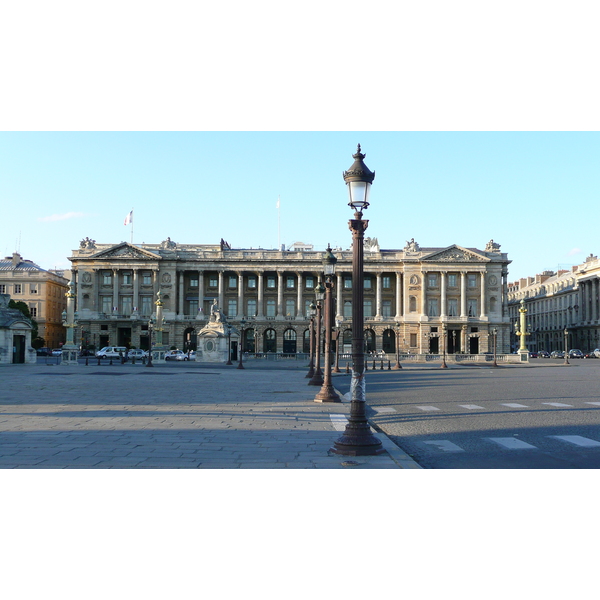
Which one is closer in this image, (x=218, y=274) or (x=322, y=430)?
(x=322, y=430)

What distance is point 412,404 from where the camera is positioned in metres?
21.6

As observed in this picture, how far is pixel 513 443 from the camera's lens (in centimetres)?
1239

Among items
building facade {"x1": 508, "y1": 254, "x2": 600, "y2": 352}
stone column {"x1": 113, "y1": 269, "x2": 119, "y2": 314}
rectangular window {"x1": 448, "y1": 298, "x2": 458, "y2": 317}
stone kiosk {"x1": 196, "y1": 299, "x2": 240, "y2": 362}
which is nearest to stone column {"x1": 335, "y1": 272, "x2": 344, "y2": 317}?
rectangular window {"x1": 448, "y1": 298, "x2": 458, "y2": 317}

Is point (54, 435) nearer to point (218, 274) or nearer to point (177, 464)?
point (177, 464)

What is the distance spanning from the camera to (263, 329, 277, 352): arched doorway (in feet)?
382

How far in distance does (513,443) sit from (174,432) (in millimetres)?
6435

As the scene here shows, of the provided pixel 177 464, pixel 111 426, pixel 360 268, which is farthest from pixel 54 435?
pixel 360 268

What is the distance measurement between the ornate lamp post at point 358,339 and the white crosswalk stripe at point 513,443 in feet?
7.87

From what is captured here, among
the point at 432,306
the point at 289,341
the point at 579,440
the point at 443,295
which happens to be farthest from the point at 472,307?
the point at 579,440

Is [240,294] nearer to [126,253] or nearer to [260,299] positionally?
[260,299]

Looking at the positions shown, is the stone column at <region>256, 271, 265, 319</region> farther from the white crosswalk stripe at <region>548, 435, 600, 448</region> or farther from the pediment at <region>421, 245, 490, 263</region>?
the white crosswalk stripe at <region>548, 435, 600, 448</region>

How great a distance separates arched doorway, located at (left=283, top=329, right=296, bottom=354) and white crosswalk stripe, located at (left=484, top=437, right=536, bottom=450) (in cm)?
10315

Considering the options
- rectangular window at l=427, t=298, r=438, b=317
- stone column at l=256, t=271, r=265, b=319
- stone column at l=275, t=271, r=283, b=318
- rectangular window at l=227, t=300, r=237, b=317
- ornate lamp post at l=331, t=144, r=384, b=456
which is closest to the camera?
ornate lamp post at l=331, t=144, r=384, b=456

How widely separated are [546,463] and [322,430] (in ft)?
17.5
